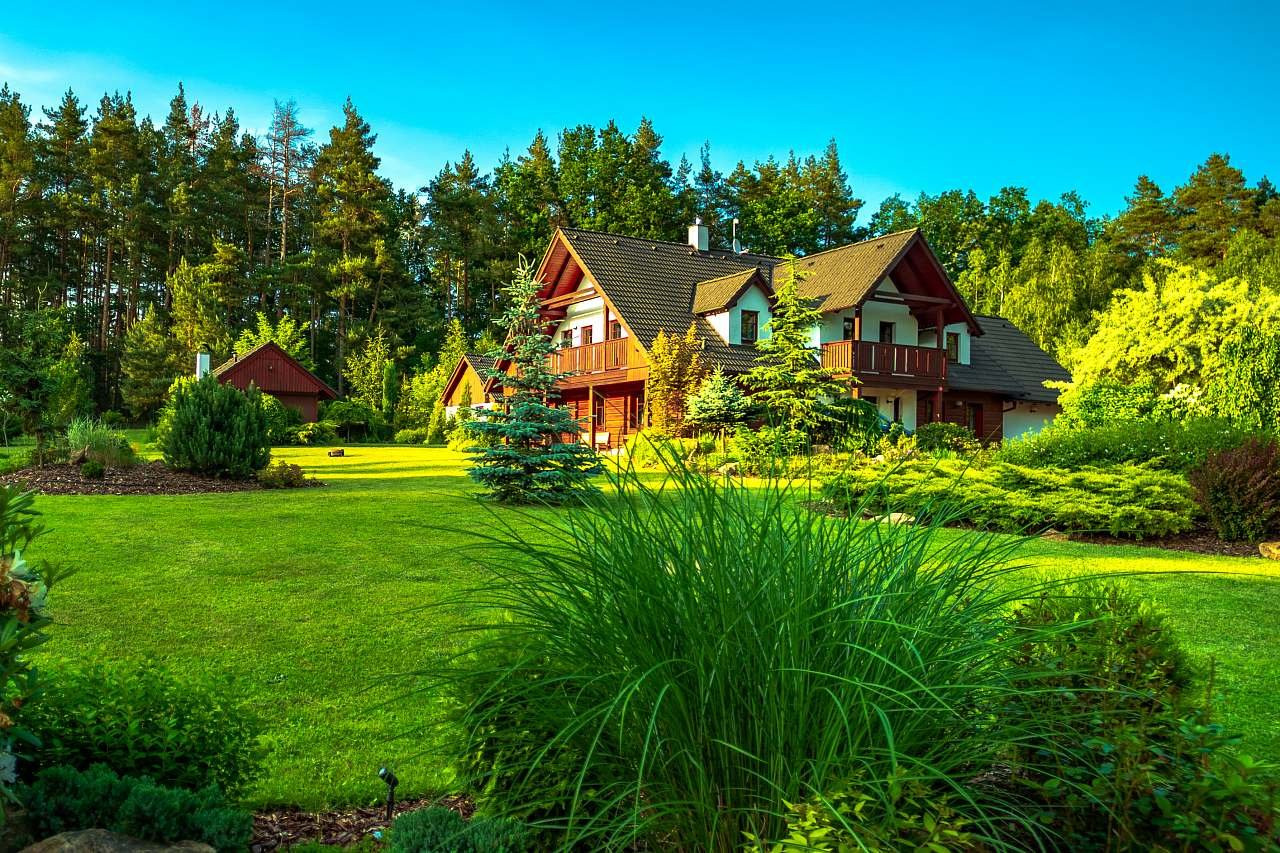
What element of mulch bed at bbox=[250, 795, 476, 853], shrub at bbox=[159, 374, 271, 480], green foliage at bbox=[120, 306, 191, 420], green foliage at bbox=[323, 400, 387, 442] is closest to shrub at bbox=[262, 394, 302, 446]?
green foliage at bbox=[323, 400, 387, 442]

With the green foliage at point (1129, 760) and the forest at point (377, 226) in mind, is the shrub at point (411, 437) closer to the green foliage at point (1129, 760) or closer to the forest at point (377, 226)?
the forest at point (377, 226)

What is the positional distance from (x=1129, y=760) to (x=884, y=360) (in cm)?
2456

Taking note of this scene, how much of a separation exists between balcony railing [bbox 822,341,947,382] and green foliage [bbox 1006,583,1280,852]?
2169 centimetres

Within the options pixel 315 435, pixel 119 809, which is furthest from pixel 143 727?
pixel 315 435

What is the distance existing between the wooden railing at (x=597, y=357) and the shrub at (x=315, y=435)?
34.2 feet

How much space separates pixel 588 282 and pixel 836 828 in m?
28.3

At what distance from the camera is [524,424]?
12219mm

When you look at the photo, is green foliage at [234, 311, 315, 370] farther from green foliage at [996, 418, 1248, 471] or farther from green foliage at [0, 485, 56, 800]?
green foliage at [0, 485, 56, 800]

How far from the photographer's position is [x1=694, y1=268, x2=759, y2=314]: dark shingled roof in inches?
1027

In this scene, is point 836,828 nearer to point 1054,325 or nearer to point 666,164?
point 1054,325

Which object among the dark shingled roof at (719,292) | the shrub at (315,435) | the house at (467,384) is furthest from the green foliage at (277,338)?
the dark shingled roof at (719,292)

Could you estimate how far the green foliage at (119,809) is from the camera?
2.05m

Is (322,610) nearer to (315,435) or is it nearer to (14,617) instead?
(14,617)

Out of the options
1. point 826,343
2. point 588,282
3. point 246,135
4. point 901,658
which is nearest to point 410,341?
point 246,135
